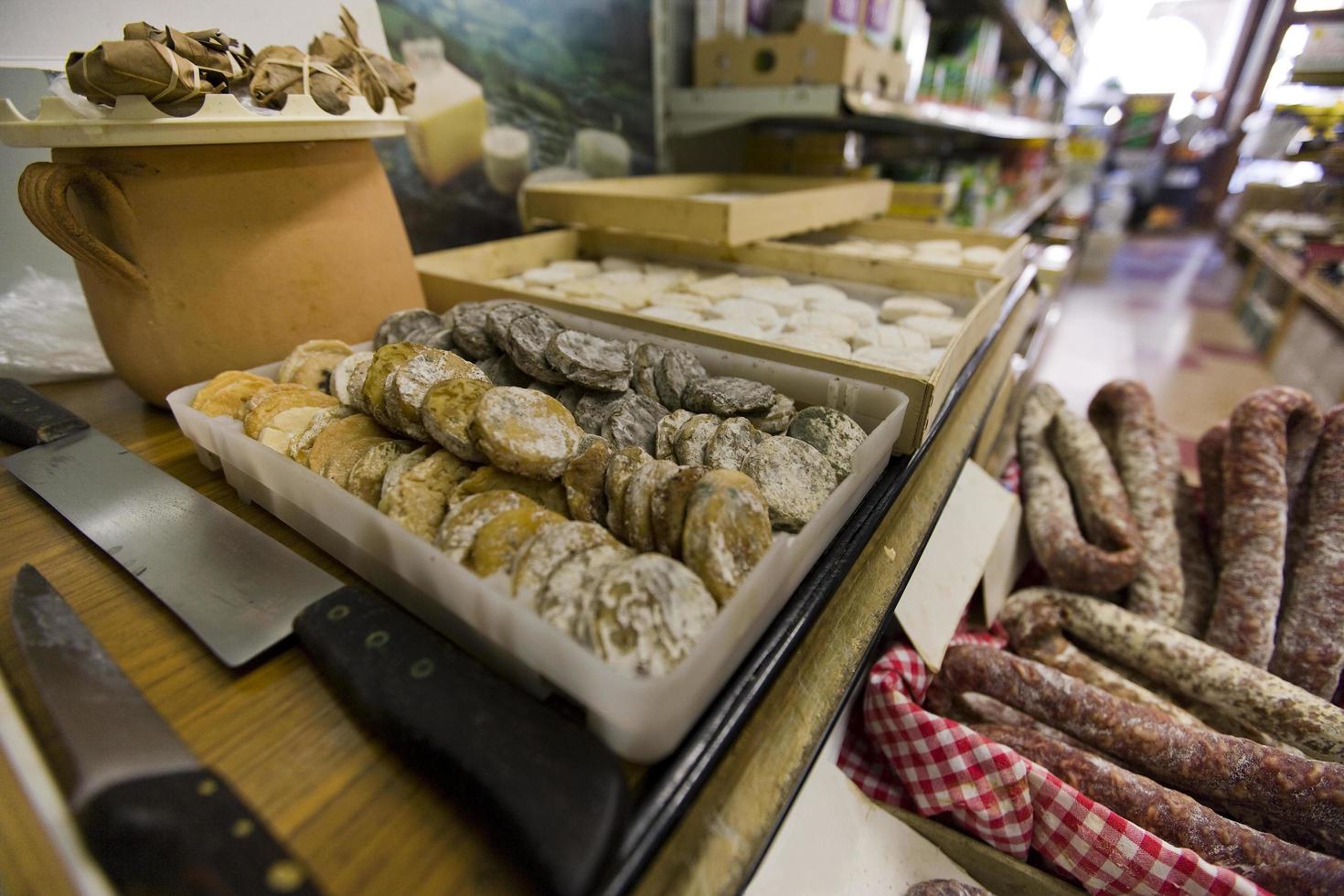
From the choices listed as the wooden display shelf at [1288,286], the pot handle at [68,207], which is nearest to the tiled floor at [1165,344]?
the wooden display shelf at [1288,286]

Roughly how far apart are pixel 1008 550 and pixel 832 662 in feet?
3.17

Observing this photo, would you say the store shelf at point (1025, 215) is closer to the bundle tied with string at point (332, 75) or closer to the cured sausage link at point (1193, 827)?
the cured sausage link at point (1193, 827)

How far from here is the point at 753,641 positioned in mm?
637

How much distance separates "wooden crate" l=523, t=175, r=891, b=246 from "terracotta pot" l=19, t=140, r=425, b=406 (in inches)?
23.3

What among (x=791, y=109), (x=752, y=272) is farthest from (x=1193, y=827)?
(x=791, y=109)

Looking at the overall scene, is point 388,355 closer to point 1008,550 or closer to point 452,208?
point 452,208

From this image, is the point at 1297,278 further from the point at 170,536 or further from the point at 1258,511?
the point at 170,536

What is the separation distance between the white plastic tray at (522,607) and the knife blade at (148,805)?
21cm

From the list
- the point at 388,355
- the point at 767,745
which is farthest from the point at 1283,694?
the point at 388,355

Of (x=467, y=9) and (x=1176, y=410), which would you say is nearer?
(x=467, y=9)

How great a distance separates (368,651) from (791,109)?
6.65 feet

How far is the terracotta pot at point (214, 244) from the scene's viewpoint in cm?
88

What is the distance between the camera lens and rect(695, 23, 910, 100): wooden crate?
1.87 m

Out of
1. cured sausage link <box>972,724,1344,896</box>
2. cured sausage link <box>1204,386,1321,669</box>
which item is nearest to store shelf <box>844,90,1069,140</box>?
cured sausage link <box>1204,386,1321,669</box>
